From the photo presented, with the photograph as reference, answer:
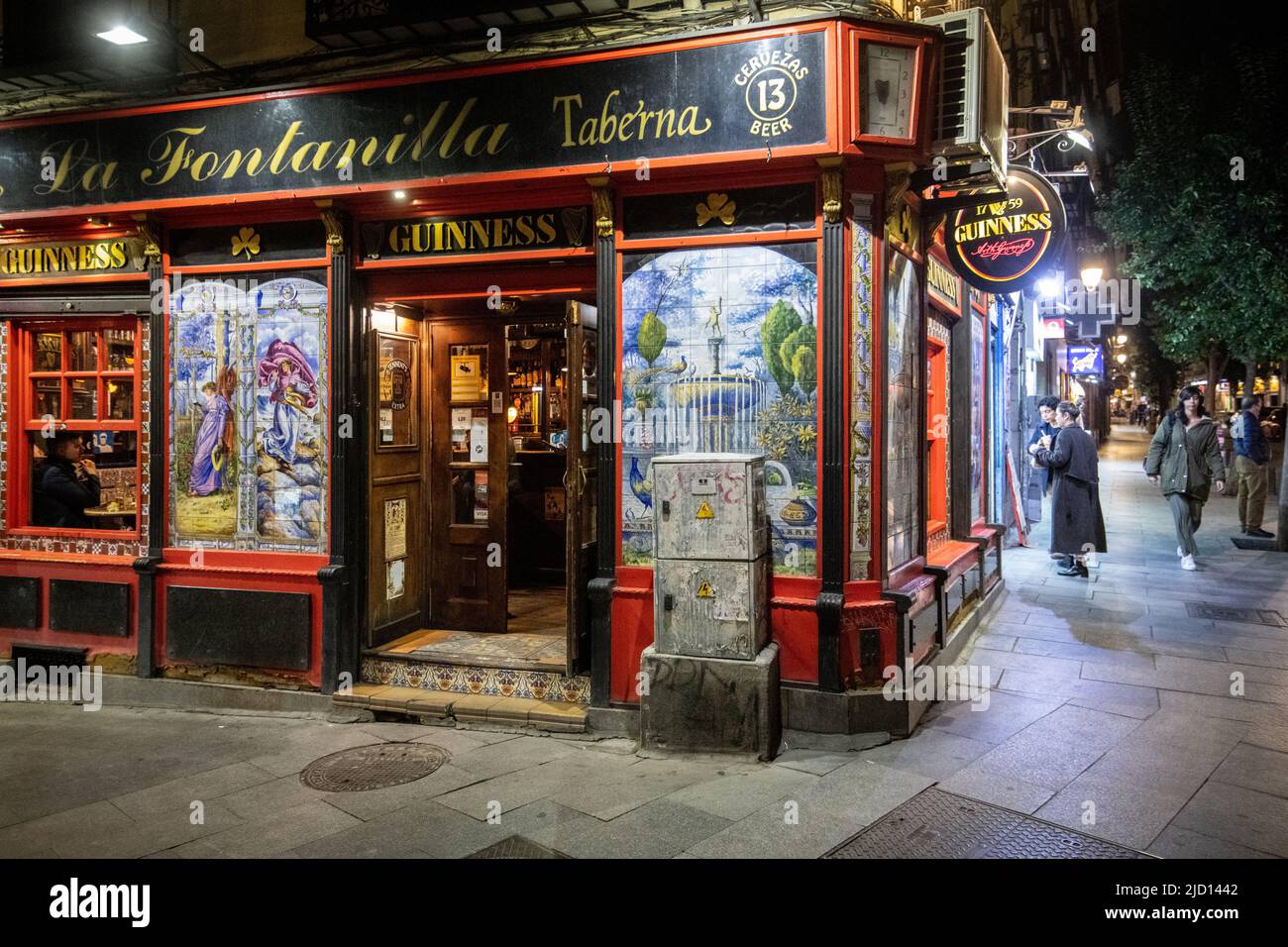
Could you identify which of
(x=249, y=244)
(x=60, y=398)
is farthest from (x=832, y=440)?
(x=60, y=398)

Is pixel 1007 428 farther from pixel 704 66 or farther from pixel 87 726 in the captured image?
pixel 87 726

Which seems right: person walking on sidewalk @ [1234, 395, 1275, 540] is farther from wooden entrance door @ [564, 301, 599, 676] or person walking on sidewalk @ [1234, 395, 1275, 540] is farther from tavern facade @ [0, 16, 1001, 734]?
wooden entrance door @ [564, 301, 599, 676]

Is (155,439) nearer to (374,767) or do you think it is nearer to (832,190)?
(374,767)

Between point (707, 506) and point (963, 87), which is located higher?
point (963, 87)

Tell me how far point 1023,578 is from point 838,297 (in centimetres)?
727

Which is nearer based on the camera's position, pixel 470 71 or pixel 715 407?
pixel 715 407

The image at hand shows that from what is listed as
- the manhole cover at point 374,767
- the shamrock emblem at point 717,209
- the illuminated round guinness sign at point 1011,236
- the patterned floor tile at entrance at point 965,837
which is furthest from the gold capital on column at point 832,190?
the manhole cover at point 374,767

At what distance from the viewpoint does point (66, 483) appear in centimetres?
741

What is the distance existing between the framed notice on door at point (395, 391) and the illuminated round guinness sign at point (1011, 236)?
16.1 feet

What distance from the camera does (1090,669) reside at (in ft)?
23.1

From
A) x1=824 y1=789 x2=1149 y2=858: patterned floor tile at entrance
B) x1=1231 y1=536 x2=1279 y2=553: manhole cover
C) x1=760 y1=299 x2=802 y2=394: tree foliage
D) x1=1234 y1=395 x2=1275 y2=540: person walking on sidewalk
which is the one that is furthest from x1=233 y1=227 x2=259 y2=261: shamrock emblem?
x1=1234 y1=395 x2=1275 y2=540: person walking on sidewalk

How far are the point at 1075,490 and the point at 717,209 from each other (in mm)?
7599

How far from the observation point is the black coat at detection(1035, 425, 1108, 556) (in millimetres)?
10742
